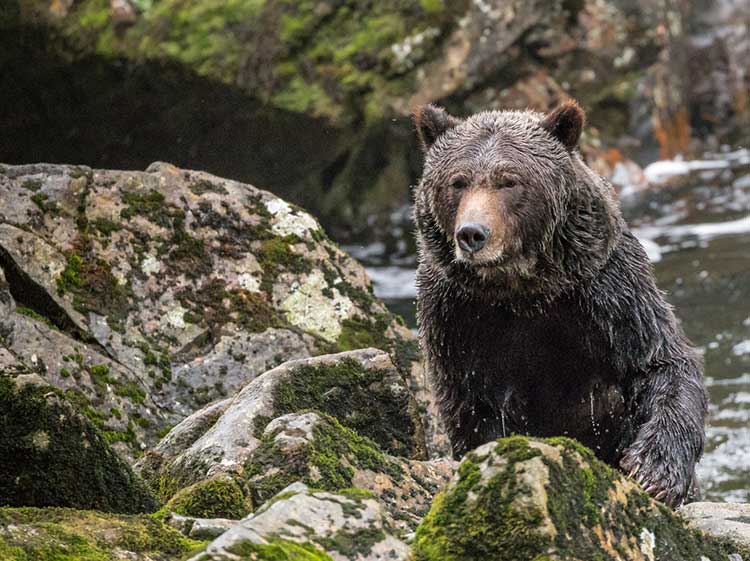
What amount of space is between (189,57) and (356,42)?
2511mm

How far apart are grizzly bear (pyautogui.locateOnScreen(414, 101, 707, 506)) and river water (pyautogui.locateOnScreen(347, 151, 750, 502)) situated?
379 centimetres

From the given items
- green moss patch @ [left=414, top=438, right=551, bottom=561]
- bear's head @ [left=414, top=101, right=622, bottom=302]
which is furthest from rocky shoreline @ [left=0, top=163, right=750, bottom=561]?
bear's head @ [left=414, top=101, right=622, bottom=302]

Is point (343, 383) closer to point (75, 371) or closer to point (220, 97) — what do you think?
point (75, 371)

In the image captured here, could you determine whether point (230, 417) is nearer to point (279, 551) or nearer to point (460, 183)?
point (460, 183)

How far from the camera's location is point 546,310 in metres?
6.22

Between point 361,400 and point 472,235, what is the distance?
1.32 m

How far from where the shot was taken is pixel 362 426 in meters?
6.47

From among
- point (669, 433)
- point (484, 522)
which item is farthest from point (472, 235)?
point (484, 522)

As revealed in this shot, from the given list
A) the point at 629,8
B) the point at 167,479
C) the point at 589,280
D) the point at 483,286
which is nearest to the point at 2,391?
the point at 167,479

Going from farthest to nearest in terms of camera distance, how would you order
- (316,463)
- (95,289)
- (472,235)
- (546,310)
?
1. (95,289)
2. (546,310)
3. (472,235)
4. (316,463)

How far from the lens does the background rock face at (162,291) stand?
7.11 meters

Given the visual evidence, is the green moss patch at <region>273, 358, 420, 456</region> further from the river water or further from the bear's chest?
the river water

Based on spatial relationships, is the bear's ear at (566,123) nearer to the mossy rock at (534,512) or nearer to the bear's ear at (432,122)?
the bear's ear at (432,122)

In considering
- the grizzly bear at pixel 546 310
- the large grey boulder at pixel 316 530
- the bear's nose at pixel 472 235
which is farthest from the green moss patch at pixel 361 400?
the large grey boulder at pixel 316 530
